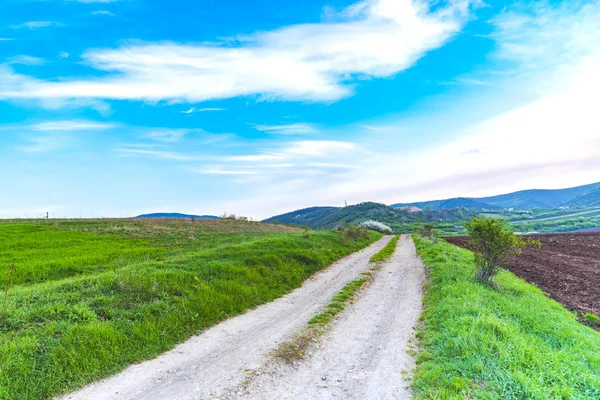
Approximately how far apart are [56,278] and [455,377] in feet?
57.0

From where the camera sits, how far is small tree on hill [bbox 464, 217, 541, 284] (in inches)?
525

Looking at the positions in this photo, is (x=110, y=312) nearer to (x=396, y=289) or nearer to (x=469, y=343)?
(x=469, y=343)

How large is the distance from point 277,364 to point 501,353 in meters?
4.88

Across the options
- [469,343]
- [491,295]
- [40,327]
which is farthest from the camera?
[491,295]

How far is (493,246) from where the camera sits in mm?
13539

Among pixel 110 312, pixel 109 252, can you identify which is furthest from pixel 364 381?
pixel 109 252

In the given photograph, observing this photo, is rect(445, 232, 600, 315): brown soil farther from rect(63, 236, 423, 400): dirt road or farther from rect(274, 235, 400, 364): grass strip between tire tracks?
rect(274, 235, 400, 364): grass strip between tire tracks

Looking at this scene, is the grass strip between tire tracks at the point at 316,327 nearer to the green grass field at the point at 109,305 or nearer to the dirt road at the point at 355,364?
the dirt road at the point at 355,364

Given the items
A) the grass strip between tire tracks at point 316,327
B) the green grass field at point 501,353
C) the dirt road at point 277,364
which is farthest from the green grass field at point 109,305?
the green grass field at point 501,353

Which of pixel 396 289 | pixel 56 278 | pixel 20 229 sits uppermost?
pixel 20 229

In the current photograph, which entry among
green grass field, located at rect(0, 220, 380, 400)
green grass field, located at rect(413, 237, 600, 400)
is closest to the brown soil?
green grass field, located at rect(413, 237, 600, 400)

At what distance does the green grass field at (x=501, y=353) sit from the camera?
5453 millimetres

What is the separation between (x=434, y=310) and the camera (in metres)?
9.93

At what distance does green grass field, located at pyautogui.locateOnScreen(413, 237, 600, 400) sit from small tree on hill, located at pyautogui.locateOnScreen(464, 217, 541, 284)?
285cm
